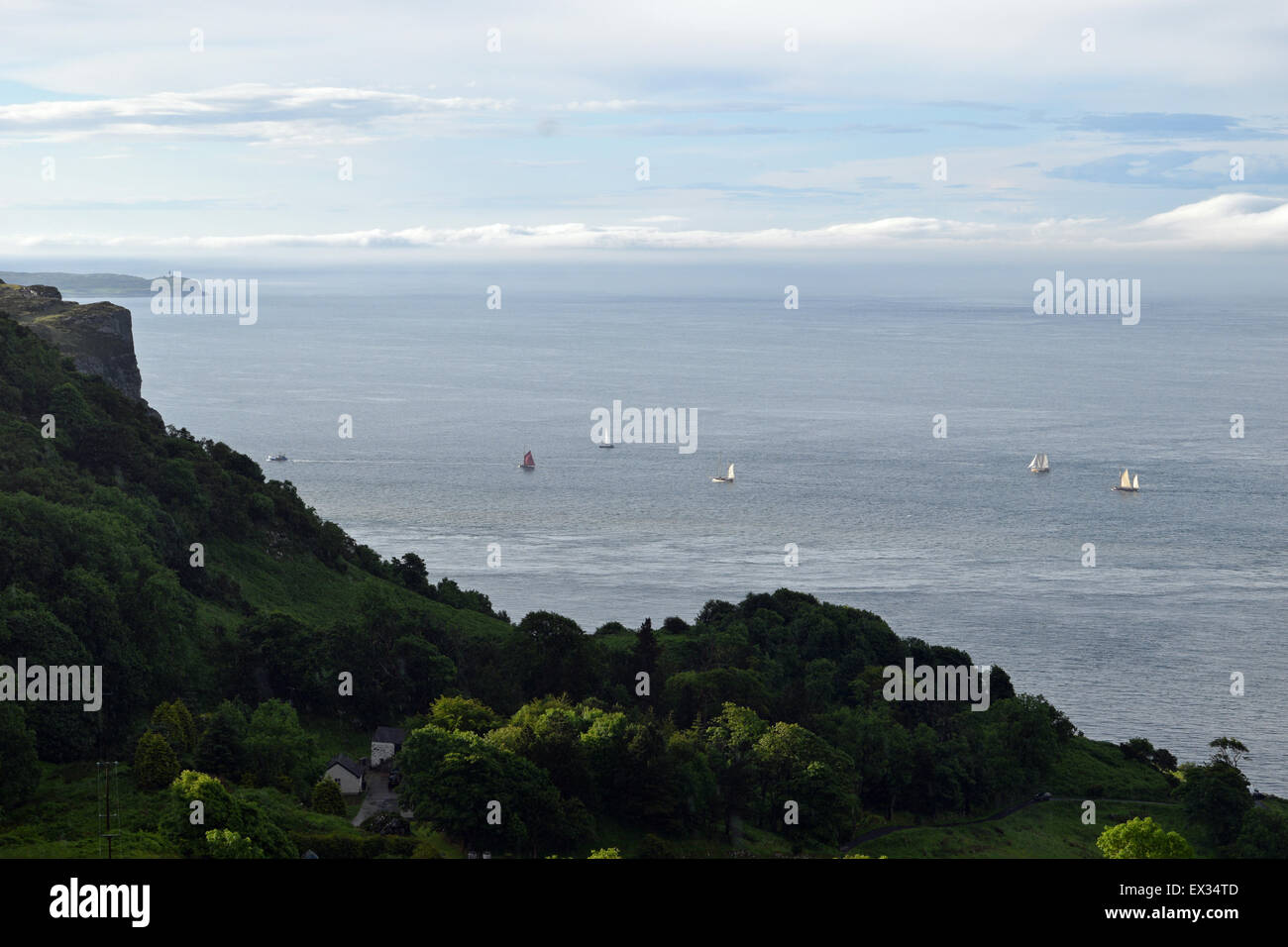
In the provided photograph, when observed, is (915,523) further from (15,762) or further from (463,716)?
(15,762)

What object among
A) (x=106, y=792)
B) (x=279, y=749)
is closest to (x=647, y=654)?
(x=279, y=749)

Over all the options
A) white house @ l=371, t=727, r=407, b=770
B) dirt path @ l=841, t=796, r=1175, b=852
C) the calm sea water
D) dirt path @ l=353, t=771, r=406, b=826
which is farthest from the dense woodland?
the calm sea water

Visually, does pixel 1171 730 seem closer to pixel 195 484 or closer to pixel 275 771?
pixel 275 771

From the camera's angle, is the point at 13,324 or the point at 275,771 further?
the point at 13,324

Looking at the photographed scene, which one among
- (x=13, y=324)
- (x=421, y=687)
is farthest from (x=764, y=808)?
(x=13, y=324)

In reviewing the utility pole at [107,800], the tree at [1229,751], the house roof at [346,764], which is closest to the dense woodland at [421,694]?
the tree at [1229,751]

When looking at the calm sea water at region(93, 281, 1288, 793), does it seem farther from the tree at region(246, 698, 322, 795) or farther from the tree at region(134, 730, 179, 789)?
the tree at region(134, 730, 179, 789)
